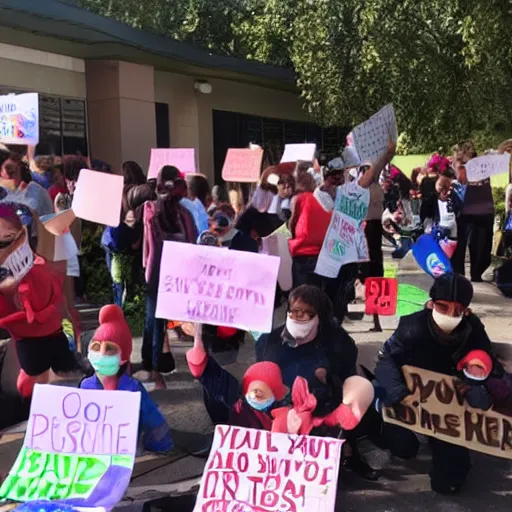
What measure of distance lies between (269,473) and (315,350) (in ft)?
2.15

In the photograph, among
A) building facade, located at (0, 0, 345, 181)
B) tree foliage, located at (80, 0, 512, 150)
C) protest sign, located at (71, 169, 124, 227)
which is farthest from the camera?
tree foliage, located at (80, 0, 512, 150)

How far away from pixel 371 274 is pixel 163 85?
6909mm

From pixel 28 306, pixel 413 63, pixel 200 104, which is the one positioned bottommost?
pixel 28 306

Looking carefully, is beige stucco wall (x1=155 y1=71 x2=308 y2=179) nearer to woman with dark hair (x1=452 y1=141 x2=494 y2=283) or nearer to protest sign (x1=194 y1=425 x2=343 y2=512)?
woman with dark hair (x1=452 y1=141 x2=494 y2=283)

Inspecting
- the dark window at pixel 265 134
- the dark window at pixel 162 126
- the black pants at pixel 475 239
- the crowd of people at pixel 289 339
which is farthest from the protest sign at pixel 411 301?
the dark window at pixel 265 134

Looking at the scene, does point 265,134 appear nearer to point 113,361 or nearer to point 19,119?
point 19,119

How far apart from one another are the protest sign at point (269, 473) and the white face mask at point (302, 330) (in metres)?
0.49

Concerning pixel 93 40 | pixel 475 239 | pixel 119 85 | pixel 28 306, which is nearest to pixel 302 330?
pixel 28 306

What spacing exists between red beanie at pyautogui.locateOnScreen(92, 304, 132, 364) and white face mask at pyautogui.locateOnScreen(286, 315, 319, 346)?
2.62 feet

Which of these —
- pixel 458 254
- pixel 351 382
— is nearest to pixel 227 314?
pixel 351 382

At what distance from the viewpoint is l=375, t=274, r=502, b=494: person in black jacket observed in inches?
143

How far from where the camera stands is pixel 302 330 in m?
3.65

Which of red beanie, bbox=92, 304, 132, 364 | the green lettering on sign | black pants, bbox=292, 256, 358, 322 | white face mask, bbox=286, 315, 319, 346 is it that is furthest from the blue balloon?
the green lettering on sign

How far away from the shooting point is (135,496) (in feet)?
12.2
